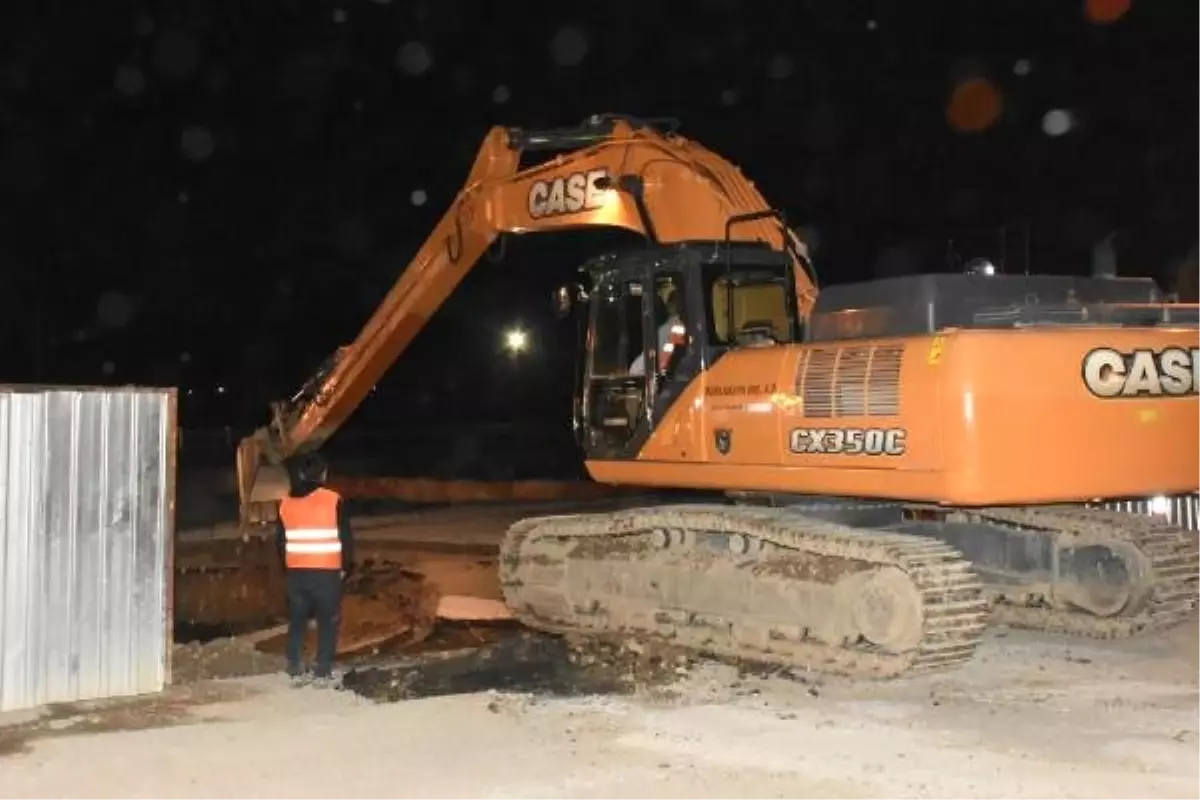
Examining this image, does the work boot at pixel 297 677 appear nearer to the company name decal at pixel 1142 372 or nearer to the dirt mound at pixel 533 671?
the dirt mound at pixel 533 671

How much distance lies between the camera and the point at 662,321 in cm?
1048

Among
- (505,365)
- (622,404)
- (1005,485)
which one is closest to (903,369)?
(1005,485)

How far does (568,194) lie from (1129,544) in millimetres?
5330

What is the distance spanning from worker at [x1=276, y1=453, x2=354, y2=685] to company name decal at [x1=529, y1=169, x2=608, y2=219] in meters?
3.42

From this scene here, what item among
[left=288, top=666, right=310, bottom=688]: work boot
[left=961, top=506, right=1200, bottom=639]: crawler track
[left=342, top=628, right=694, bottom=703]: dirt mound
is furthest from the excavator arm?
[left=288, top=666, right=310, bottom=688]: work boot

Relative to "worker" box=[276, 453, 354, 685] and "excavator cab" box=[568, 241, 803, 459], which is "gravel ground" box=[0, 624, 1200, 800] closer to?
"worker" box=[276, 453, 354, 685]

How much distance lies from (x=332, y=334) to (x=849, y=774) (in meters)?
62.2

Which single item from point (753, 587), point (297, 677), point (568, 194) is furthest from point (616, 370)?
point (297, 677)

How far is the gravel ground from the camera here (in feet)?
22.2

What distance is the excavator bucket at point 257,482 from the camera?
1544 centimetres

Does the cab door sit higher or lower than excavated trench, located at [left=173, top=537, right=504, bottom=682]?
higher

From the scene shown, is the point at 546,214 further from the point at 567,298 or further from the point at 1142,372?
the point at 1142,372

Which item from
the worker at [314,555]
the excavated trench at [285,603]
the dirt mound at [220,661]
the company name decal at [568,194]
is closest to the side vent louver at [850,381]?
the company name decal at [568,194]

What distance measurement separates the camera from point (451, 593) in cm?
1443
